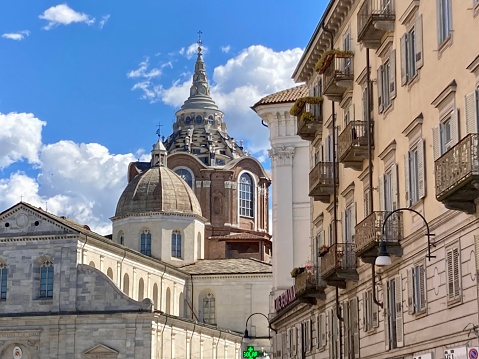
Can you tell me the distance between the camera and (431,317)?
91.4 feet

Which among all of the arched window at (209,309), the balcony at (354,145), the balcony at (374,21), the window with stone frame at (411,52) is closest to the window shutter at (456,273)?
the window with stone frame at (411,52)

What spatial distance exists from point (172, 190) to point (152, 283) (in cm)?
1176

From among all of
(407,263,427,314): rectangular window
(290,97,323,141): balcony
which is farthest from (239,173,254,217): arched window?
(407,263,427,314): rectangular window

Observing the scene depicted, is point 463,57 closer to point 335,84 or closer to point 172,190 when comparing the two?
point 335,84

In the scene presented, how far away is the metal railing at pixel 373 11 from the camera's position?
3170 centimetres

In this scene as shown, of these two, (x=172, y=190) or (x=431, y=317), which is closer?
(x=431, y=317)

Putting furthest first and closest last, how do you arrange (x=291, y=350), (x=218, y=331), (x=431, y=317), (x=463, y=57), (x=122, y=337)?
(x=218, y=331) → (x=122, y=337) → (x=291, y=350) → (x=431, y=317) → (x=463, y=57)

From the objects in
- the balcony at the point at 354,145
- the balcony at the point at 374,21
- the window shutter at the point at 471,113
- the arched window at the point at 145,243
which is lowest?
the window shutter at the point at 471,113

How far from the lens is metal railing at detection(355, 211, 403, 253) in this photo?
30922 millimetres

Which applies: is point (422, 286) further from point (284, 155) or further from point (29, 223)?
point (29, 223)

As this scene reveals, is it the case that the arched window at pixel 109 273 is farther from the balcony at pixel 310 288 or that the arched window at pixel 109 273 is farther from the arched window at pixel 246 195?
the balcony at pixel 310 288

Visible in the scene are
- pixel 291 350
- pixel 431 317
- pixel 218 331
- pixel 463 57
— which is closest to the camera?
pixel 463 57

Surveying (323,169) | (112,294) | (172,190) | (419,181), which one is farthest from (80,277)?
(419,181)

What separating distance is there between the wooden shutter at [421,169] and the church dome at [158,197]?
254ft
